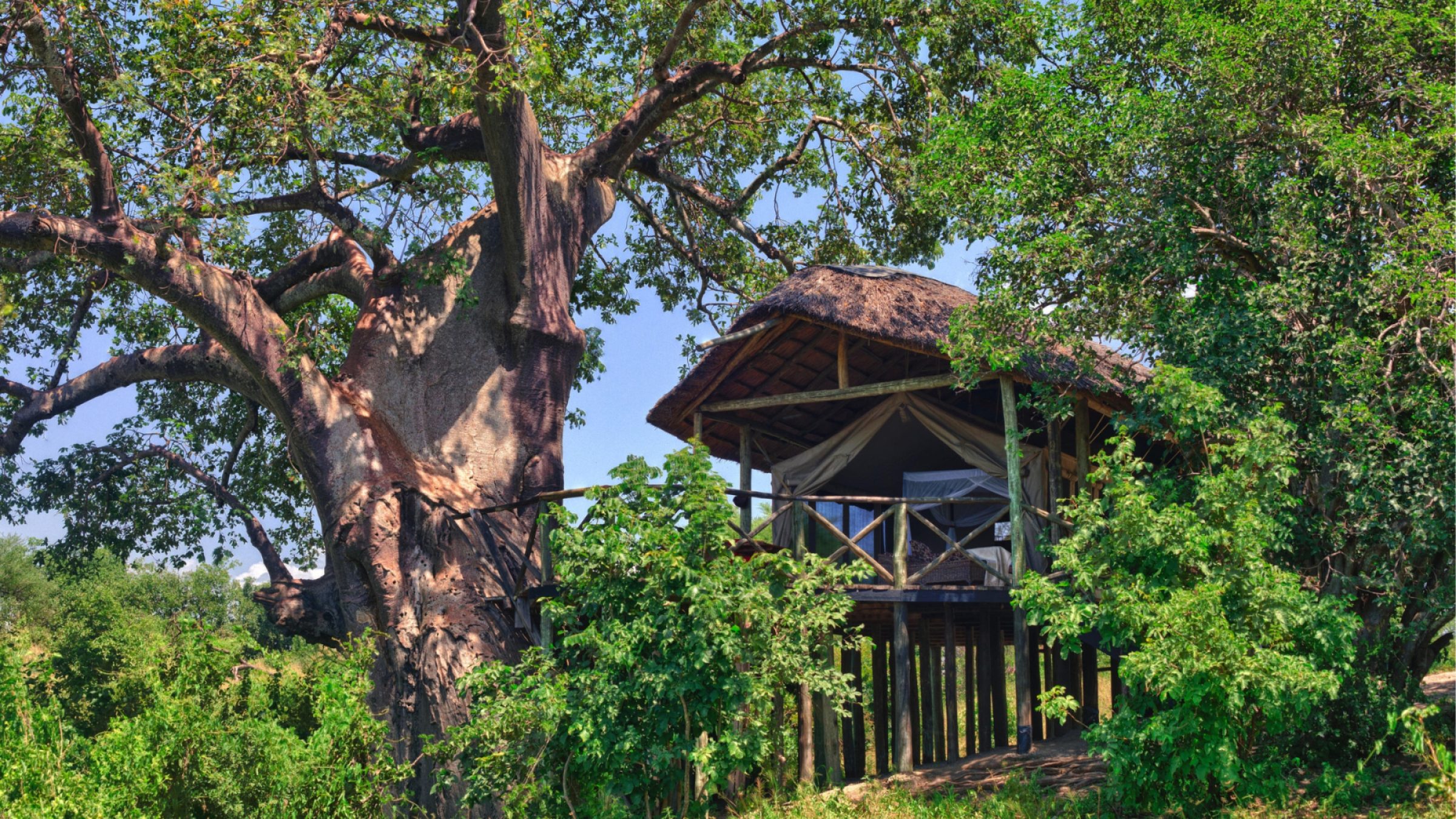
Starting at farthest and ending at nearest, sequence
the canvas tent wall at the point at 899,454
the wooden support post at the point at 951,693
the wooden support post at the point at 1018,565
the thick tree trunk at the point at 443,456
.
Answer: the canvas tent wall at the point at 899,454 < the wooden support post at the point at 951,693 < the wooden support post at the point at 1018,565 < the thick tree trunk at the point at 443,456

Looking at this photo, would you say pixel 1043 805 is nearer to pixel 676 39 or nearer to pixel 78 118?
pixel 676 39

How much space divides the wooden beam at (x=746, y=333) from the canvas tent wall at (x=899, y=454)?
1501 mm

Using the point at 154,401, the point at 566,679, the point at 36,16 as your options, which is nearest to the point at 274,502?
the point at 154,401

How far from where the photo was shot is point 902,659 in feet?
30.6

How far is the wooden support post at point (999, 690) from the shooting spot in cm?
1153

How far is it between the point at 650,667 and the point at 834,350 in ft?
16.9

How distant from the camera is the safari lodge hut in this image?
9.27 metres

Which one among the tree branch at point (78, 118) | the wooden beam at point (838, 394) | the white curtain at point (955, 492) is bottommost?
the white curtain at point (955, 492)

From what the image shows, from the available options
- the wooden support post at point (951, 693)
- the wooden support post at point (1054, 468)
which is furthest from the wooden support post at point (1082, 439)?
the wooden support post at point (951, 693)

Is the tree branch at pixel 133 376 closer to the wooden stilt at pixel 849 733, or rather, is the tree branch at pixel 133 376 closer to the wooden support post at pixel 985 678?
the wooden stilt at pixel 849 733

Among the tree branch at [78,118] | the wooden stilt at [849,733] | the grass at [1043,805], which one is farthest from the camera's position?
the wooden stilt at [849,733]

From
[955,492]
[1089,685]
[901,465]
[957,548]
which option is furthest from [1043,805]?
[1089,685]

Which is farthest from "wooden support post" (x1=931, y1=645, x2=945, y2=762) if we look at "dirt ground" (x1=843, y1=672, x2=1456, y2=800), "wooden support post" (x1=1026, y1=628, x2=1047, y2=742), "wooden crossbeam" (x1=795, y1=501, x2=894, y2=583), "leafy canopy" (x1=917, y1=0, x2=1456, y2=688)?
"leafy canopy" (x1=917, y1=0, x2=1456, y2=688)

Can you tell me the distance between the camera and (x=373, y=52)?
10516 millimetres
